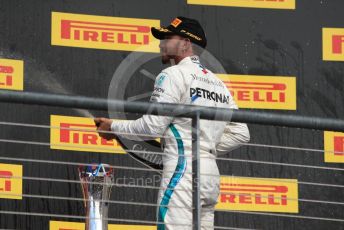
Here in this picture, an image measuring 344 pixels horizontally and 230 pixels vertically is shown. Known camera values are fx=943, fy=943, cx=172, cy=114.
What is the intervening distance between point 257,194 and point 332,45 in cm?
107

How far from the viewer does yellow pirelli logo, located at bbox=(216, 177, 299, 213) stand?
5645 millimetres

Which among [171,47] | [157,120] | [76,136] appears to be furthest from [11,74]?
[157,120]

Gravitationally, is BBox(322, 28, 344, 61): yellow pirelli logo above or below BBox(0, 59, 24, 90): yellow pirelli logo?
above

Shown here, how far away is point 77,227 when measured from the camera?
5.43 m

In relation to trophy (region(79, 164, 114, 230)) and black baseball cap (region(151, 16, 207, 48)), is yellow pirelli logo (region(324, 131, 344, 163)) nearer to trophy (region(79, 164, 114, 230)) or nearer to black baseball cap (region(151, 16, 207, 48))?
trophy (region(79, 164, 114, 230))

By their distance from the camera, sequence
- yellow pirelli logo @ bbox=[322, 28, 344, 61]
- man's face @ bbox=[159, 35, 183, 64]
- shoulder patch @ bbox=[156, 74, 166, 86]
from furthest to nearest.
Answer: yellow pirelli logo @ bbox=[322, 28, 344, 61] < man's face @ bbox=[159, 35, 183, 64] < shoulder patch @ bbox=[156, 74, 166, 86]

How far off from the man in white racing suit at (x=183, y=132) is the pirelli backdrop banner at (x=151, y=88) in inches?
44.4

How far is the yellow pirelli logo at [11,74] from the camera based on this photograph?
215 inches

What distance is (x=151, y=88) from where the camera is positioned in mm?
5672

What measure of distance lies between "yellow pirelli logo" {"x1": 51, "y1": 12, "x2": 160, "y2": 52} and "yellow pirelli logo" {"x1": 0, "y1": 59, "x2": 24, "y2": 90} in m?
0.26

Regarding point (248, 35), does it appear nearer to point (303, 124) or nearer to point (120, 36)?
point (120, 36)

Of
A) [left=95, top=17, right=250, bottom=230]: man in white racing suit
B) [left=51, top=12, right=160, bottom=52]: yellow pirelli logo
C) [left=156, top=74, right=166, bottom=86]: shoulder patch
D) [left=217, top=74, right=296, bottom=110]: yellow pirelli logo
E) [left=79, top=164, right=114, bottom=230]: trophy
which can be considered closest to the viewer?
[left=95, top=17, right=250, bottom=230]: man in white racing suit

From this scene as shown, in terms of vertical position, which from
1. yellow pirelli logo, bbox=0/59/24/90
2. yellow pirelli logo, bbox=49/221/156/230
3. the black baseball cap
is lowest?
yellow pirelli logo, bbox=49/221/156/230

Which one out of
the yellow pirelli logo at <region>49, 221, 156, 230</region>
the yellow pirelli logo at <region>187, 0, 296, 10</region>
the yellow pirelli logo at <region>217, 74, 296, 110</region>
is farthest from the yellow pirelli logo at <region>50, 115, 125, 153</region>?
the yellow pirelli logo at <region>187, 0, 296, 10</region>
